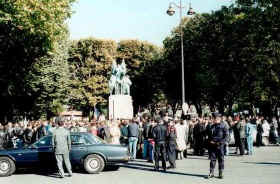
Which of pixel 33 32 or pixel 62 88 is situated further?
pixel 62 88

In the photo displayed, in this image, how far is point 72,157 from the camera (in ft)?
48.3

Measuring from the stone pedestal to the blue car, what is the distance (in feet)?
62.5

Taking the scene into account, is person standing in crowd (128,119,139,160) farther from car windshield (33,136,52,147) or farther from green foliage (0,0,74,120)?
green foliage (0,0,74,120)

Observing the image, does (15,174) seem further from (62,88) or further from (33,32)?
(62,88)

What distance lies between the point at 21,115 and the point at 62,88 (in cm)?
546

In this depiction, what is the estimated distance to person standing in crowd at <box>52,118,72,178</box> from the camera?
13.7 metres

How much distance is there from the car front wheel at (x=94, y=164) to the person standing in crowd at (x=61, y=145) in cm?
87

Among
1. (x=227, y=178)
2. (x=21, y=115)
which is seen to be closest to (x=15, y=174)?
(x=227, y=178)

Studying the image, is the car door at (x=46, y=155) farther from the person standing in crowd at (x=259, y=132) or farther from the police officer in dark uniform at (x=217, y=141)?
the person standing in crowd at (x=259, y=132)

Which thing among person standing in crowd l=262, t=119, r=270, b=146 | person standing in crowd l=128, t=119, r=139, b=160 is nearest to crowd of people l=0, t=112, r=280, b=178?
person standing in crowd l=128, t=119, r=139, b=160

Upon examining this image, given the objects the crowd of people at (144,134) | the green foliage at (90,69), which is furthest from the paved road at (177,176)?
the green foliage at (90,69)

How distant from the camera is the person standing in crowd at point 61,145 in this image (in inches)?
539

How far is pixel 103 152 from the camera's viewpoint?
14586 millimetres

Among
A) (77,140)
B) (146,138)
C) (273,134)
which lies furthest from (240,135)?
(77,140)
